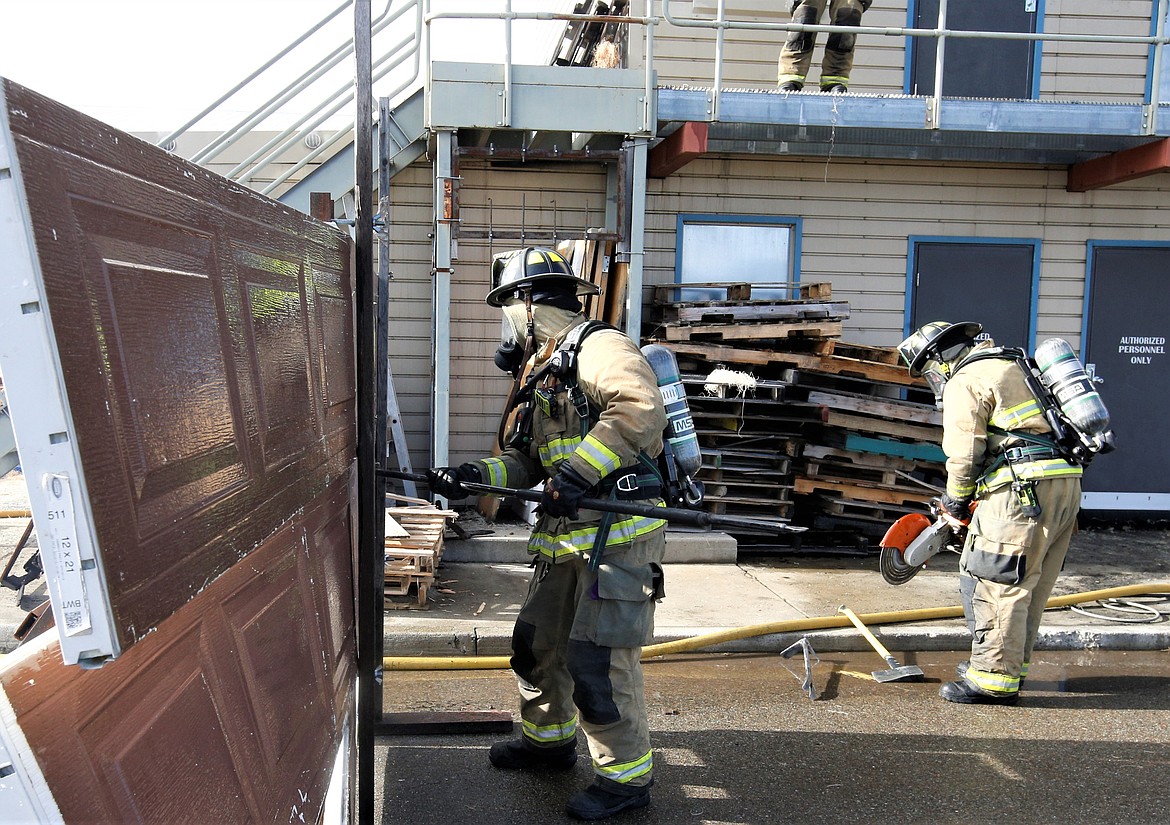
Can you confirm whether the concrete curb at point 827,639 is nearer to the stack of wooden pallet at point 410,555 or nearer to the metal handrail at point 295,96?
the stack of wooden pallet at point 410,555

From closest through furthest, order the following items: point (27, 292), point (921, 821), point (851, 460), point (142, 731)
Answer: point (27, 292) < point (142, 731) < point (921, 821) < point (851, 460)

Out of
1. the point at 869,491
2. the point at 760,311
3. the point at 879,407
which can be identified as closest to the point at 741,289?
the point at 760,311

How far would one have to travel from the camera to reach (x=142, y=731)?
135cm

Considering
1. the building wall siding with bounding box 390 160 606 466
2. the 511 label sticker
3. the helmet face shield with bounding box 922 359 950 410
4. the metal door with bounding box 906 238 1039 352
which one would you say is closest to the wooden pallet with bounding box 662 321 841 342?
the metal door with bounding box 906 238 1039 352

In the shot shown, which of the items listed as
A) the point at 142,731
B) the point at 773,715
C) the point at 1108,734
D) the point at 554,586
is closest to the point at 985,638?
the point at 1108,734

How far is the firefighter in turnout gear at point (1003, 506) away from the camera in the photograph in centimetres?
507

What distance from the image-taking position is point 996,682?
16.6 feet

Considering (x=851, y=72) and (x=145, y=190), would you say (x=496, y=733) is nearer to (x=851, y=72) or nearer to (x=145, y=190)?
(x=145, y=190)

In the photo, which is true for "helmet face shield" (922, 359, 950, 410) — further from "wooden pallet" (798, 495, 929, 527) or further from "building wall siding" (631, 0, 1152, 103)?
"building wall siding" (631, 0, 1152, 103)

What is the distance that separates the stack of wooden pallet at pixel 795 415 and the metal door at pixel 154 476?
5876 mm

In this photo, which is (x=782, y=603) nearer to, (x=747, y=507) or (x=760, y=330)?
(x=747, y=507)

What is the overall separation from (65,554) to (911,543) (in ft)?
18.3

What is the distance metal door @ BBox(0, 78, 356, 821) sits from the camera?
1.07m

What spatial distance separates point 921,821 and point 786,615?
8.02 feet
